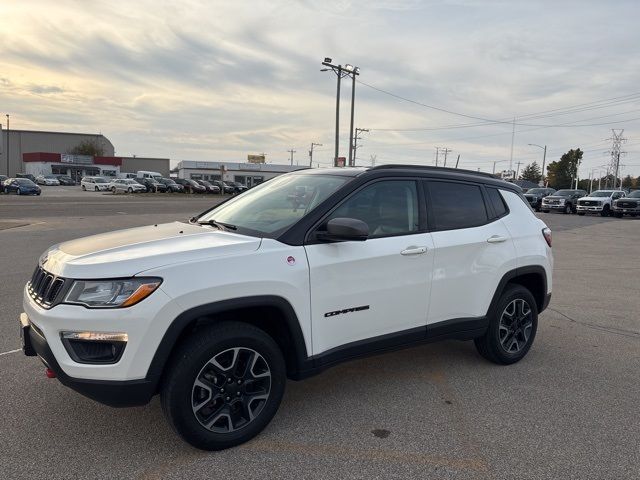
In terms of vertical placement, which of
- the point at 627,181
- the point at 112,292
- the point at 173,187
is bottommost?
the point at 173,187

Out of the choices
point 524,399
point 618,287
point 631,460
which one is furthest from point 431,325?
point 618,287

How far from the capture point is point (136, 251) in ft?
10.2

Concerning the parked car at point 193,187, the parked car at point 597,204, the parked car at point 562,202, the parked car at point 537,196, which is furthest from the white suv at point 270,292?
the parked car at point 193,187

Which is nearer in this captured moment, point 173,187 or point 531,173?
point 173,187

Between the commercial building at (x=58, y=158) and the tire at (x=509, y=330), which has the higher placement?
the commercial building at (x=58, y=158)

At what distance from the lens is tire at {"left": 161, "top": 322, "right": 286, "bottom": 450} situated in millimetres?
2938

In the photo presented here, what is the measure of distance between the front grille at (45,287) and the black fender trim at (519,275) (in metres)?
3.35

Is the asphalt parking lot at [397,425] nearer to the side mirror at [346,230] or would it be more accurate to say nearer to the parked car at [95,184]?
the side mirror at [346,230]

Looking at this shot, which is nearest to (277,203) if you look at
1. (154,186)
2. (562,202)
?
(562,202)

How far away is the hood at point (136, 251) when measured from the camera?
113 inches

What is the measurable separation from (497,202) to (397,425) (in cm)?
233

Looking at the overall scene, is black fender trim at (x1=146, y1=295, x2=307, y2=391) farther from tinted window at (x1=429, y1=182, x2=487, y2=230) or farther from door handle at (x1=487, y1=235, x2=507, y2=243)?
door handle at (x1=487, y1=235, x2=507, y2=243)

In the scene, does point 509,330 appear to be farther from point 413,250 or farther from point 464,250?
point 413,250

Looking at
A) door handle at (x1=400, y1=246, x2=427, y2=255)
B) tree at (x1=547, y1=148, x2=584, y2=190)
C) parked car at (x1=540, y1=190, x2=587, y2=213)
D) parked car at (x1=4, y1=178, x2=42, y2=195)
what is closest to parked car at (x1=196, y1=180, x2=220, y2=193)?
parked car at (x1=4, y1=178, x2=42, y2=195)
